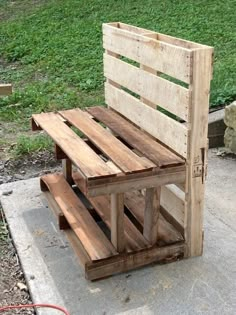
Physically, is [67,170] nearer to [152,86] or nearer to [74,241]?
[74,241]

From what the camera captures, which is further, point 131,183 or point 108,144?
point 108,144

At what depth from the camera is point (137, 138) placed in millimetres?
3287

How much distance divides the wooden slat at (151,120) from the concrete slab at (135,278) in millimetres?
675

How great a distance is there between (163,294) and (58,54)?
5.83 metres

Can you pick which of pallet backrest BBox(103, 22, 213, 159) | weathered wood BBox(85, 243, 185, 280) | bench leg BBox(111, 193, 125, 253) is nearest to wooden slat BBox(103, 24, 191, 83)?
pallet backrest BBox(103, 22, 213, 159)

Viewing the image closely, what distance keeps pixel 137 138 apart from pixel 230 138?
1.60 metres

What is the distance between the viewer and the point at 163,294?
2873 millimetres

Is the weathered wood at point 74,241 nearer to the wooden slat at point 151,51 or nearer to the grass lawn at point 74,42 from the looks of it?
the wooden slat at point 151,51

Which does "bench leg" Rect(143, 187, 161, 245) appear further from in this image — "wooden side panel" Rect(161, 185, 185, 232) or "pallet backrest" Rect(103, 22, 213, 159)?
"pallet backrest" Rect(103, 22, 213, 159)

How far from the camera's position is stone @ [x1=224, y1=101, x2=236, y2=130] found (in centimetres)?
451

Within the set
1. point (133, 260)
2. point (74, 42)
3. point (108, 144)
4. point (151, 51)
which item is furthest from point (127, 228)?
point (74, 42)

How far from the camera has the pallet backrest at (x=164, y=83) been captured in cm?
279

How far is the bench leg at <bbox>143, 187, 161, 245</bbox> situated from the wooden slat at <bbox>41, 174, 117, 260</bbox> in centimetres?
23

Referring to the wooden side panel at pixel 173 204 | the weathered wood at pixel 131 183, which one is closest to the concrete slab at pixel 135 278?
the wooden side panel at pixel 173 204
